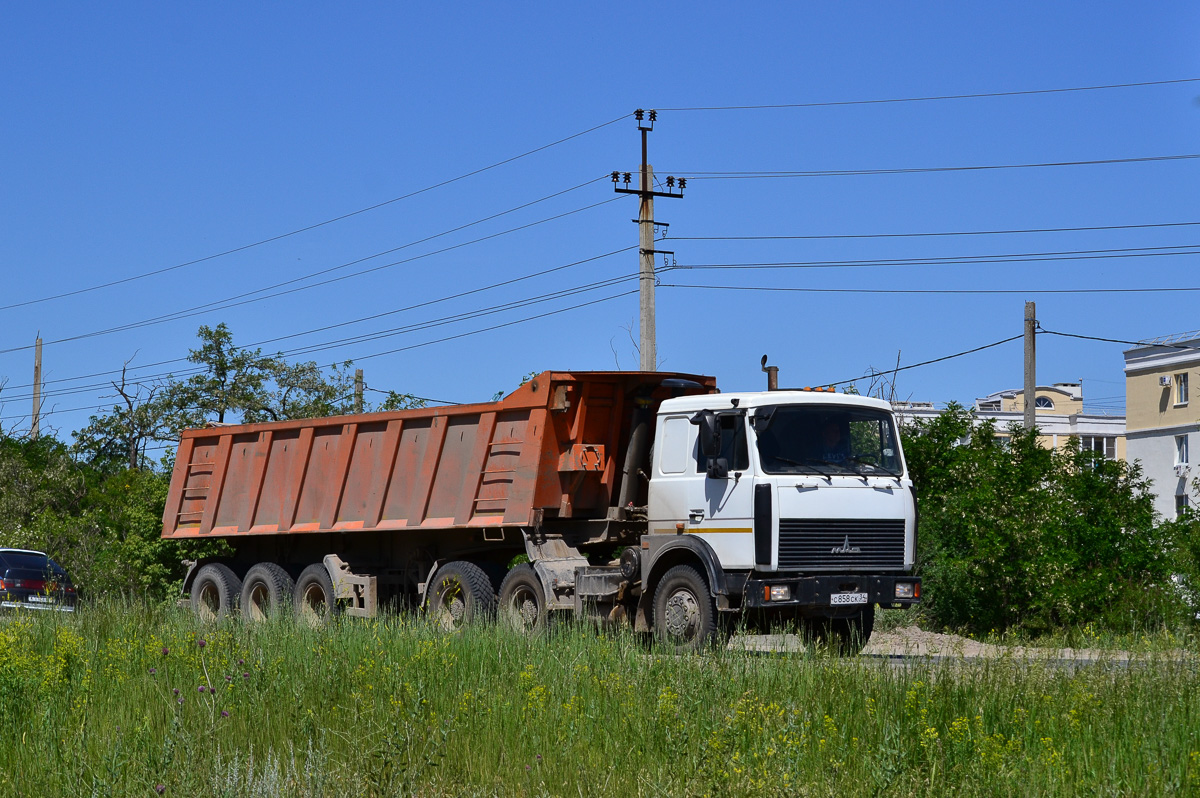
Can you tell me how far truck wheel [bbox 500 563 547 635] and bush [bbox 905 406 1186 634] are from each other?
551 centimetres

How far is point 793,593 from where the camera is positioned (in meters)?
12.9

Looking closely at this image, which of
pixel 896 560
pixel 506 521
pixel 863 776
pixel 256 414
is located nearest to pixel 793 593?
pixel 896 560

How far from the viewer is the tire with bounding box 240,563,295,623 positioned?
18859 millimetres

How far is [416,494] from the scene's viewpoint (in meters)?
16.7

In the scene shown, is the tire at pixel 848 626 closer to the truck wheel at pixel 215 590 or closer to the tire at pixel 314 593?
the tire at pixel 314 593

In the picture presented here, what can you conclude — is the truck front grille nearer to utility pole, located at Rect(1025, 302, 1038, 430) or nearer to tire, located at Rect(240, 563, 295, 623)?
tire, located at Rect(240, 563, 295, 623)

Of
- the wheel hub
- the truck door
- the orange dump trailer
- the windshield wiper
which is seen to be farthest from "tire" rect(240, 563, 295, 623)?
the windshield wiper

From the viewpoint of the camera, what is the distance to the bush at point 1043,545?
16500 mm

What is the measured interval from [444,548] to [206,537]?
207 inches

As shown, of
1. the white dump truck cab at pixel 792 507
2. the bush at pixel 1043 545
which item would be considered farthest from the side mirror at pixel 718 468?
the bush at pixel 1043 545

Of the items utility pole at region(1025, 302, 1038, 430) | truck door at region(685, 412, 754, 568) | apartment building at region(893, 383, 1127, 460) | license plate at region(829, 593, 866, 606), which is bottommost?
license plate at region(829, 593, 866, 606)

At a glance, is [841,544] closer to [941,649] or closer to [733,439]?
[733,439]

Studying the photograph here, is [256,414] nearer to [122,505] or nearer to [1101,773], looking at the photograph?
[122,505]

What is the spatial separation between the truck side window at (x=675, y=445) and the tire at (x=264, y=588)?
662cm
